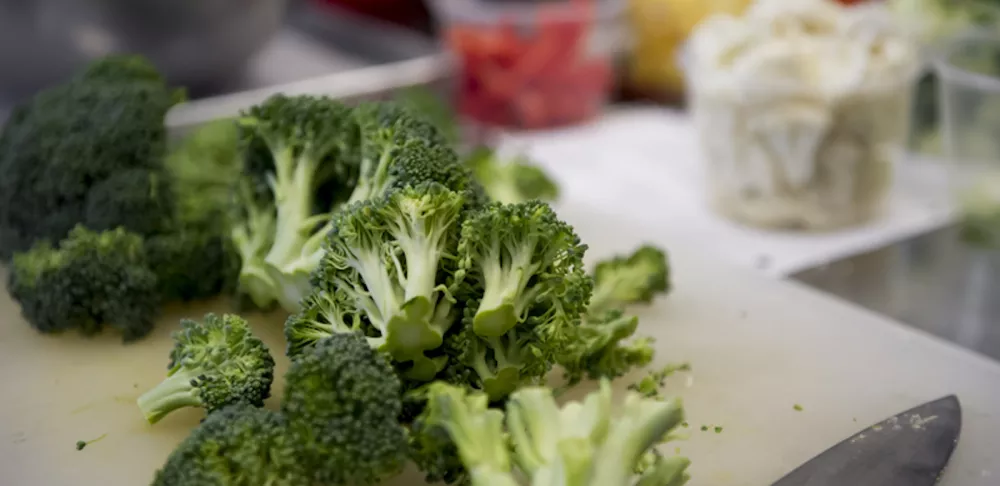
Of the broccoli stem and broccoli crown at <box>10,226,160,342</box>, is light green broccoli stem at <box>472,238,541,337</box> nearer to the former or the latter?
the broccoli stem

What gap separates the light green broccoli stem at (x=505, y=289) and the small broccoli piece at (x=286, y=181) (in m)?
0.24

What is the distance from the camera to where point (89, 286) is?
997 mm

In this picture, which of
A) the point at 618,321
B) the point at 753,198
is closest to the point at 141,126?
the point at 618,321

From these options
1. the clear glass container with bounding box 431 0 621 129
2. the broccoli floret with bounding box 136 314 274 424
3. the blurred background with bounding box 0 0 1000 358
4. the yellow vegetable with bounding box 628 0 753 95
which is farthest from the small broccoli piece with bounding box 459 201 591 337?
the yellow vegetable with bounding box 628 0 753 95

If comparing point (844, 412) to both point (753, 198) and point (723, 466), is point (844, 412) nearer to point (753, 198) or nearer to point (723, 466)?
point (723, 466)

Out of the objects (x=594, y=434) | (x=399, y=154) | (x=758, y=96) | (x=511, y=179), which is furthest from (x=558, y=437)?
(x=758, y=96)

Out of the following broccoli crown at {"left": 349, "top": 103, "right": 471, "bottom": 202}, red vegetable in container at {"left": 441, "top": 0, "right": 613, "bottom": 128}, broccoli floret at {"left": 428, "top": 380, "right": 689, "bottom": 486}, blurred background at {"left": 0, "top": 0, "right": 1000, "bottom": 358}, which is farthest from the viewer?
red vegetable in container at {"left": 441, "top": 0, "right": 613, "bottom": 128}

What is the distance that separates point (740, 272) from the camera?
1226 millimetres

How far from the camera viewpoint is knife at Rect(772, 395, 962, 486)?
780 millimetres

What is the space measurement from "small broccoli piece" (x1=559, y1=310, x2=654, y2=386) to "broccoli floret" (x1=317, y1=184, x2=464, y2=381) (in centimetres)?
16

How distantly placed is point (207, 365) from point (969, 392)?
2.61ft

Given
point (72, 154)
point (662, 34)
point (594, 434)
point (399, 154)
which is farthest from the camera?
point (662, 34)

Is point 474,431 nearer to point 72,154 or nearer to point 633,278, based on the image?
point 633,278

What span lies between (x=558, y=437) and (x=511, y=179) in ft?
2.31
